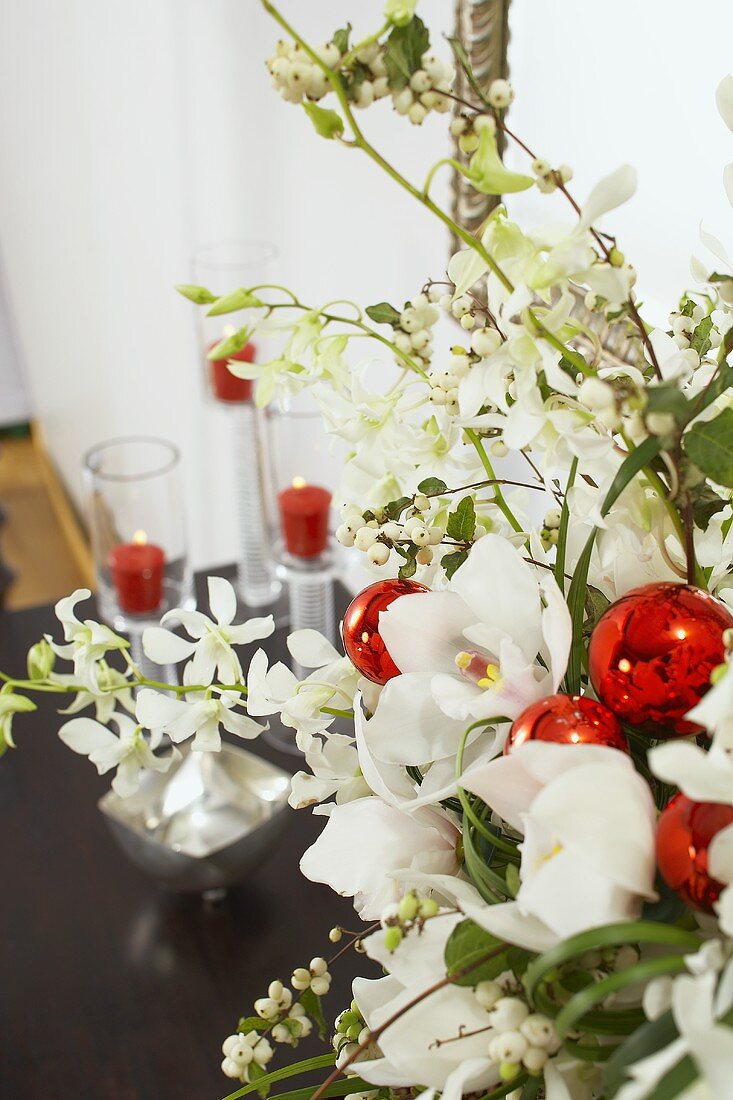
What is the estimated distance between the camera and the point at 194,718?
41 centimetres

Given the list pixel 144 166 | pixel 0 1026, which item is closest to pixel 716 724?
pixel 0 1026

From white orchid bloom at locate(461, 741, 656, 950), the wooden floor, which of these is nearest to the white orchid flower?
white orchid bloom at locate(461, 741, 656, 950)

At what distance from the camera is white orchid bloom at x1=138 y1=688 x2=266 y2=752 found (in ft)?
1.32

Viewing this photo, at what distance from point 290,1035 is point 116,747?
135mm

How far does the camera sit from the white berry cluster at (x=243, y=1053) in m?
0.38

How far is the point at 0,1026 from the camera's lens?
0.70 m

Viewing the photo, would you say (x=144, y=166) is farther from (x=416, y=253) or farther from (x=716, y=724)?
(x=716, y=724)

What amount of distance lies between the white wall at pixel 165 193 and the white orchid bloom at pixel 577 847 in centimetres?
68

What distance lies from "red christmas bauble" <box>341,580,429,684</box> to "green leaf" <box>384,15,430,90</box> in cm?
18

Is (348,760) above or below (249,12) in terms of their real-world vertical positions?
below

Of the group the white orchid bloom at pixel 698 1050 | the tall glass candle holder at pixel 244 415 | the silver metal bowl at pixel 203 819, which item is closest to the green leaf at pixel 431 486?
the white orchid bloom at pixel 698 1050

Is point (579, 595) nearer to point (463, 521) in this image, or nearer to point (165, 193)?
point (463, 521)

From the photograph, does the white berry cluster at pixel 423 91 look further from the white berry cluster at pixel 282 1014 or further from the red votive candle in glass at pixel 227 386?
the red votive candle in glass at pixel 227 386

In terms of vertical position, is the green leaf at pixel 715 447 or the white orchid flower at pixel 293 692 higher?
the green leaf at pixel 715 447
